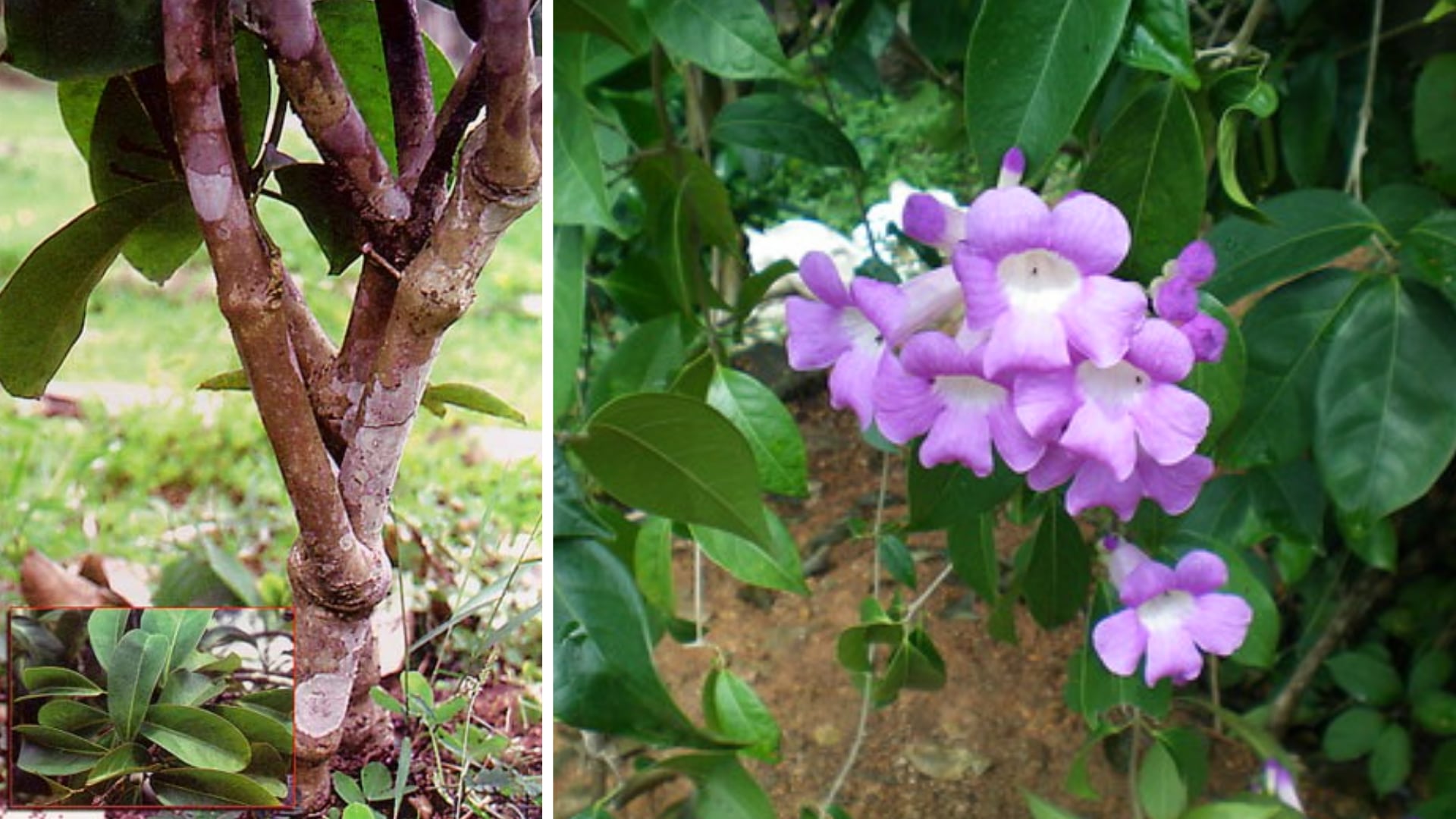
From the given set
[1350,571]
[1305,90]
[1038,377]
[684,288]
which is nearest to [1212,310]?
[1038,377]

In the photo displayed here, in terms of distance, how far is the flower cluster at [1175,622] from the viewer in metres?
0.71

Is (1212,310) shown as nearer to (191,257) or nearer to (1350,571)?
(191,257)

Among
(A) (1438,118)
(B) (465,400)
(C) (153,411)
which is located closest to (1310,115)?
(A) (1438,118)

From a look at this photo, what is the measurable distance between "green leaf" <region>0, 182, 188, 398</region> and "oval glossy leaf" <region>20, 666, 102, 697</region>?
126mm

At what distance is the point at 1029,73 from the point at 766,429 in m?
0.25

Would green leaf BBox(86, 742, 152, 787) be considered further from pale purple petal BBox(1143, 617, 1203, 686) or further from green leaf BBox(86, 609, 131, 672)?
pale purple petal BBox(1143, 617, 1203, 686)

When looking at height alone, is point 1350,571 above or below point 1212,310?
below

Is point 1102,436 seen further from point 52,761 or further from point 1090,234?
point 52,761

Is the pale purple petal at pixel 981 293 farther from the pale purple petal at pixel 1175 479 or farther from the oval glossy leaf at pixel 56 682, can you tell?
the oval glossy leaf at pixel 56 682

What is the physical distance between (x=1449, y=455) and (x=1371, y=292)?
0.33 feet

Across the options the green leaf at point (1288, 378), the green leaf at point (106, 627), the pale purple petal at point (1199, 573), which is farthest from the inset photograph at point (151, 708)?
the green leaf at point (1288, 378)

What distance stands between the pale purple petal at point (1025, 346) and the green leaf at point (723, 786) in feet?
0.82

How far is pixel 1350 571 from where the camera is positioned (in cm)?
135

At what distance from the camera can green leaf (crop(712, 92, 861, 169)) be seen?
0.92 m
